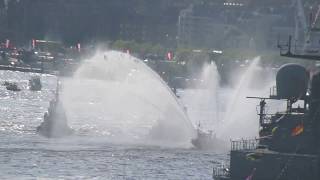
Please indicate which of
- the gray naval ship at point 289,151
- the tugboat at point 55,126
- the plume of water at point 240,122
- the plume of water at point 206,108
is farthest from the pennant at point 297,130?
the plume of water at point 206,108

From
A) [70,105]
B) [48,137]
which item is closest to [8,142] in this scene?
[48,137]

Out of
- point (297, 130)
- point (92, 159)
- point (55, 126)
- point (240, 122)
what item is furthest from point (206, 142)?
point (297, 130)

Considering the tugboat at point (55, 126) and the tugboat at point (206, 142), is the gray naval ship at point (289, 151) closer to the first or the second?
the tugboat at point (206, 142)

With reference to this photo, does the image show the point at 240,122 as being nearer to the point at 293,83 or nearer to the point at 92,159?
the point at 92,159

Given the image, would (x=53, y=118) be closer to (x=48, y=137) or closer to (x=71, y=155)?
(x=48, y=137)

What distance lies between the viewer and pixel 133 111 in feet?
507

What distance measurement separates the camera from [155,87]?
447 ft

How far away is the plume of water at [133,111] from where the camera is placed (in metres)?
118

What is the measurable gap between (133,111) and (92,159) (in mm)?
55014

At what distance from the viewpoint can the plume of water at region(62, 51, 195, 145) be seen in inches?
4651

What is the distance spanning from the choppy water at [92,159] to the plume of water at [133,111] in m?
4.76

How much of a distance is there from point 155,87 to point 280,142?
2475 inches

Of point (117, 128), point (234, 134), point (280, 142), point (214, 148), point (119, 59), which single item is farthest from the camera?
point (119, 59)

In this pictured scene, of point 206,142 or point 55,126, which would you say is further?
point 55,126
